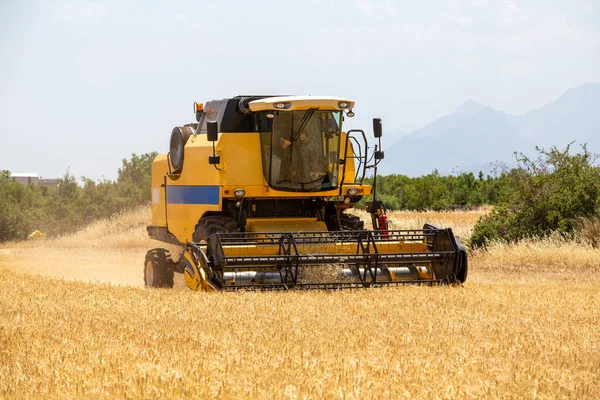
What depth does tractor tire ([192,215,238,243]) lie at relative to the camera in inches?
447

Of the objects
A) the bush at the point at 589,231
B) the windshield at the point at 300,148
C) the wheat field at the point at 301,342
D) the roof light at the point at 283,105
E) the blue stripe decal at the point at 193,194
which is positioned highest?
the roof light at the point at 283,105

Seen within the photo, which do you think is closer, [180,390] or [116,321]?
[180,390]

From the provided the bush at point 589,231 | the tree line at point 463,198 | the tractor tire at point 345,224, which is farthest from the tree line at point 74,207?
the tractor tire at point 345,224

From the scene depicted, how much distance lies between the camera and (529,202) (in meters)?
18.9

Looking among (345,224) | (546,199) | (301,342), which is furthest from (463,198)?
(301,342)

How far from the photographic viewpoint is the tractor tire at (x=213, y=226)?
11344 millimetres

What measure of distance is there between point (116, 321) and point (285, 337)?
1786 millimetres

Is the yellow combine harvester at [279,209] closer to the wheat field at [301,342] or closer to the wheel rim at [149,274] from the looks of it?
the wheel rim at [149,274]

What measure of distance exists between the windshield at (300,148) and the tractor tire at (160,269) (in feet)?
6.45

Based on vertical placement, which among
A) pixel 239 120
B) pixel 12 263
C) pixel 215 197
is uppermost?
pixel 239 120

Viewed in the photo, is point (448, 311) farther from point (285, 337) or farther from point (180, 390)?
point (180, 390)

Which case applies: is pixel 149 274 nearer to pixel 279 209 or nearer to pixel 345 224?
pixel 279 209

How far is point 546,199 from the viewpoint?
18562 mm

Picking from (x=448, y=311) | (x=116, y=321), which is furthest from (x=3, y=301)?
(x=448, y=311)
